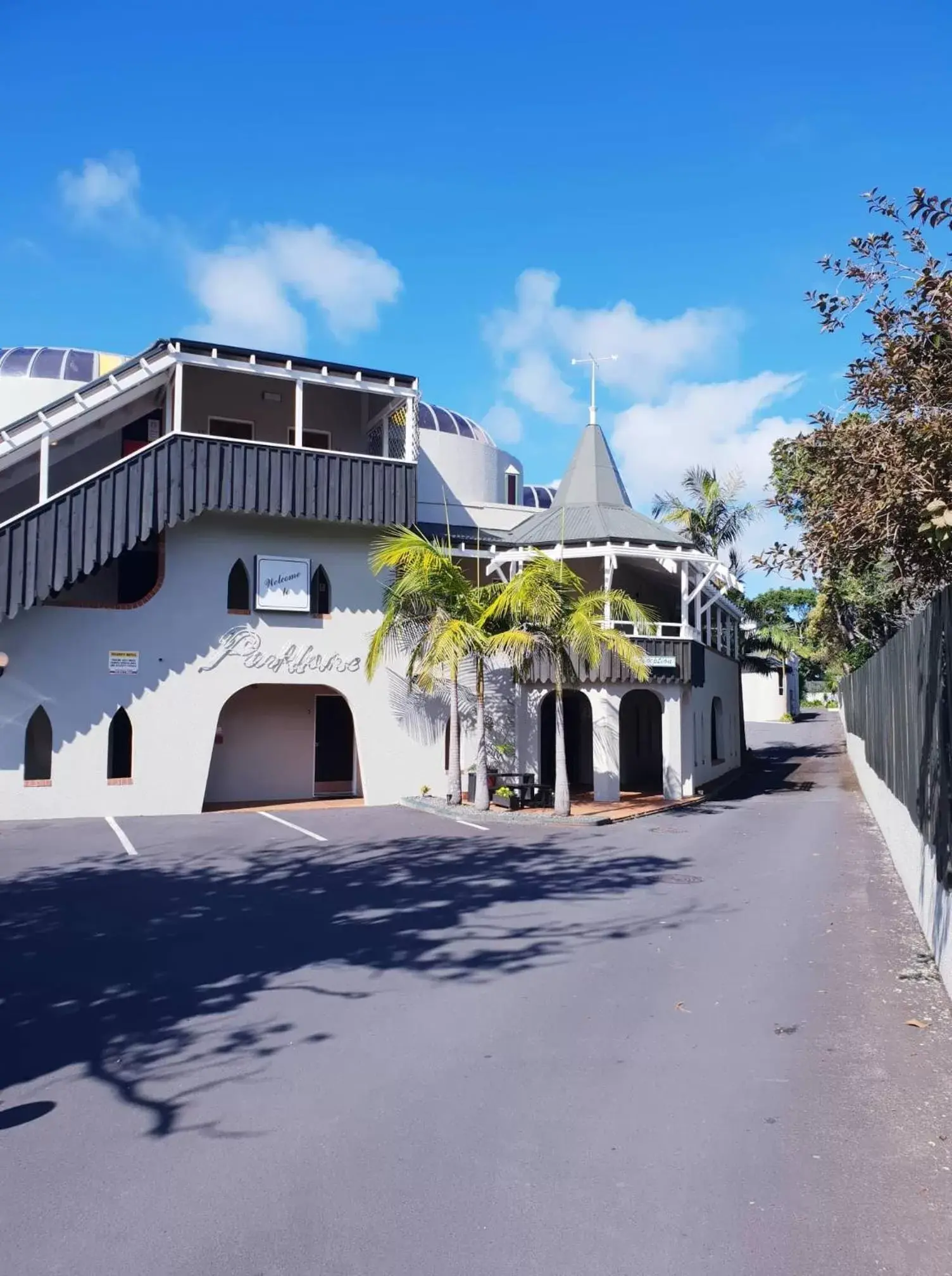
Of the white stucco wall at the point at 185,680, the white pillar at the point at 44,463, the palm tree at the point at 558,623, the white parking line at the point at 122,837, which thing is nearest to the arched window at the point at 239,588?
the white stucco wall at the point at 185,680

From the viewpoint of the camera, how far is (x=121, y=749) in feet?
62.4

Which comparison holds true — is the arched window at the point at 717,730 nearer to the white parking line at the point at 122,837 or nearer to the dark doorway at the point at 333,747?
the dark doorway at the point at 333,747

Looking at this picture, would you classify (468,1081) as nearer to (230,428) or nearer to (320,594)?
(320,594)

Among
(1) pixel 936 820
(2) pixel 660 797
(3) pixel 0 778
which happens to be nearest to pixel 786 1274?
(1) pixel 936 820

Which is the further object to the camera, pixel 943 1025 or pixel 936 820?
pixel 936 820

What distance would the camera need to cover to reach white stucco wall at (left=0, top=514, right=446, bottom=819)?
17.8m

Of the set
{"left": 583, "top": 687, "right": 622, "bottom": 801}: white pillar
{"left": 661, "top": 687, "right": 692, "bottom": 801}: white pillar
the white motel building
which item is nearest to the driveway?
the white motel building

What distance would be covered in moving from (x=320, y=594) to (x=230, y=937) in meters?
12.5

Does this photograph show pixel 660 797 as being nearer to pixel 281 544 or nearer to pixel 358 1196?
pixel 281 544

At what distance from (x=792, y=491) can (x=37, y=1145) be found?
8003 mm

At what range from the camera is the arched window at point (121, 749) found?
18.8 meters

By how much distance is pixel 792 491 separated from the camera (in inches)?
365

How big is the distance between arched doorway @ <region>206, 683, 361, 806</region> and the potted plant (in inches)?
175

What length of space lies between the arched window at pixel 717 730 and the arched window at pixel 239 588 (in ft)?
49.7
